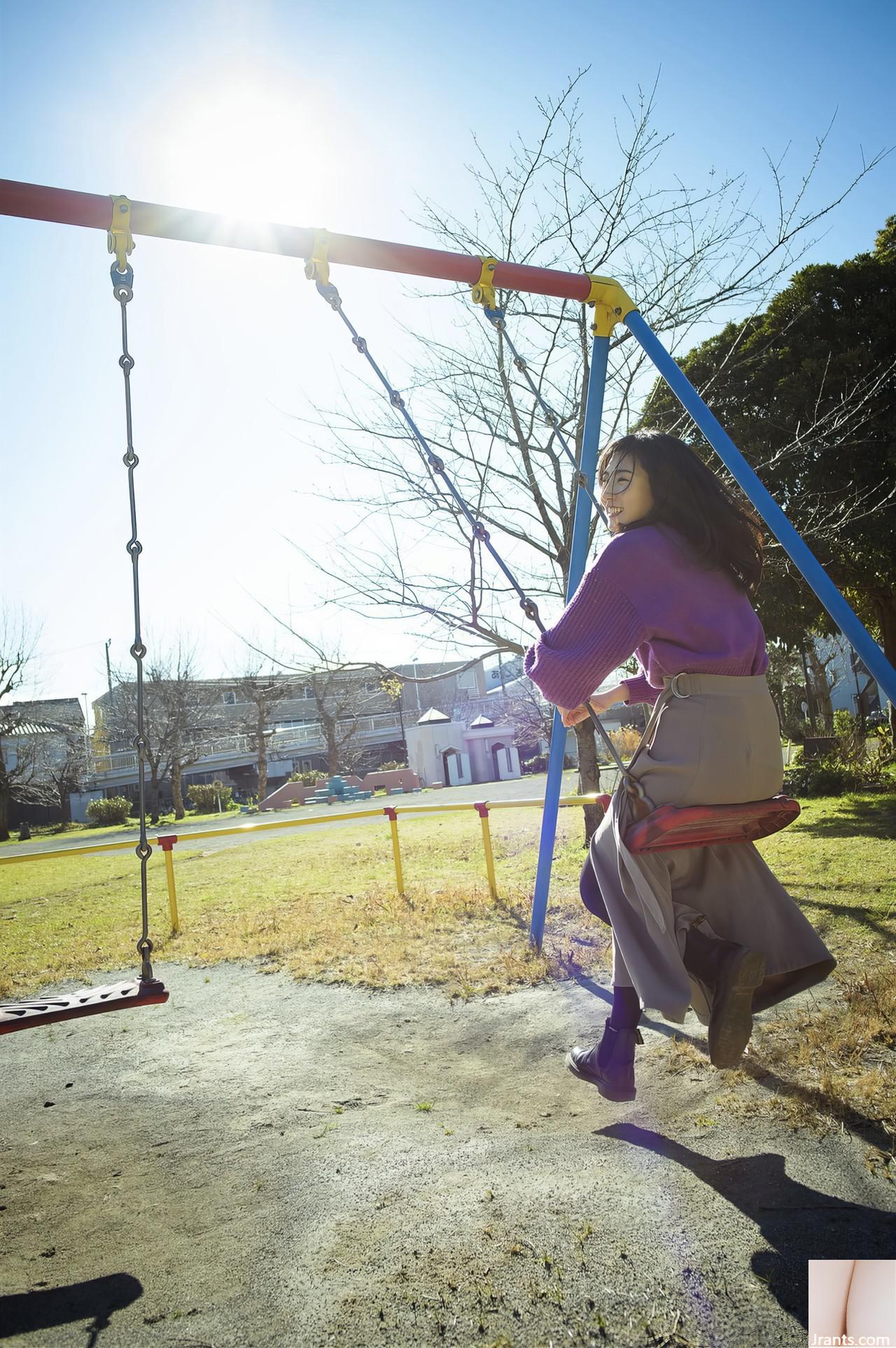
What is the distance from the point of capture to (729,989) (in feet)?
6.38

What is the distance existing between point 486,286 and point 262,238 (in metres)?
0.99

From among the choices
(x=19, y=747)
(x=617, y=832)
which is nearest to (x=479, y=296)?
(x=617, y=832)

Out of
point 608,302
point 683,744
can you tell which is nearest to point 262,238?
point 608,302

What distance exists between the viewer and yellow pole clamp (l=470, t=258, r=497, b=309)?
154 inches

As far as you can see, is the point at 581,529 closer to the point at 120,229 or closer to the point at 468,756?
the point at 120,229

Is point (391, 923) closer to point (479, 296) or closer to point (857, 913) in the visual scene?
point (857, 913)

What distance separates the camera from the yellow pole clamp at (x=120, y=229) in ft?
11.0

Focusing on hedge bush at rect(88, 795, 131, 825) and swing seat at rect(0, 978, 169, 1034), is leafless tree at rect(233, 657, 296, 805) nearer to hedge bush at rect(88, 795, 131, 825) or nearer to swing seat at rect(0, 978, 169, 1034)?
hedge bush at rect(88, 795, 131, 825)

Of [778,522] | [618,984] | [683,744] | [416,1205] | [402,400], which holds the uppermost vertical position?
[402,400]

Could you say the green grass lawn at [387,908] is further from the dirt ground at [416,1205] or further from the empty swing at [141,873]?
the empty swing at [141,873]

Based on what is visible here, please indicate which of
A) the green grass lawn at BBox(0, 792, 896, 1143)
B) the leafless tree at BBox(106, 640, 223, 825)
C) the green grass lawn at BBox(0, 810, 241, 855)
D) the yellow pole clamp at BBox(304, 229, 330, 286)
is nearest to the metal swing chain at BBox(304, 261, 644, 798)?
the yellow pole clamp at BBox(304, 229, 330, 286)

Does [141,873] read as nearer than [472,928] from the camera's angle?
Yes

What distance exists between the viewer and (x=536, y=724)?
32781 mm

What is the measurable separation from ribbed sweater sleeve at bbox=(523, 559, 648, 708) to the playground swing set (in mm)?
164
